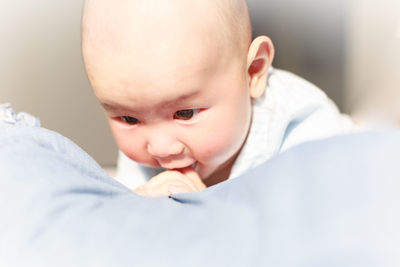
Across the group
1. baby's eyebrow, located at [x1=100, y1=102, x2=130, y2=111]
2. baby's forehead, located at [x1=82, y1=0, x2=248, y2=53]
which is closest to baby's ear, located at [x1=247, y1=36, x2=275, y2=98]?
baby's forehead, located at [x1=82, y1=0, x2=248, y2=53]

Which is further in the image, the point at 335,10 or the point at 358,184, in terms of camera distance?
the point at 335,10

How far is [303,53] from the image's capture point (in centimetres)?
117

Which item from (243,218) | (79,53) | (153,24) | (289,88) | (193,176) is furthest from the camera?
(79,53)

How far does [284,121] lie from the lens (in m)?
0.81

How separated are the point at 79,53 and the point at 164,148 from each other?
591 mm

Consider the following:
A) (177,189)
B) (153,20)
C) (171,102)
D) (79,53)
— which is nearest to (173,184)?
(177,189)

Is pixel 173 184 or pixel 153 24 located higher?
pixel 153 24

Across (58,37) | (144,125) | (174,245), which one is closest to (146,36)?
(144,125)

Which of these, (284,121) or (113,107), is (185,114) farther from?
(284,121)

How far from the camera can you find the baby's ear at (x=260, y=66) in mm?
723

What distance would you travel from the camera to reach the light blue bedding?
368mm

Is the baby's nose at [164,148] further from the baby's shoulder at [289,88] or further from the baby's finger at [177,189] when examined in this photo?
the baby's shoulder at [289,88]

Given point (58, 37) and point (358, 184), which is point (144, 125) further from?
point (58, 37)

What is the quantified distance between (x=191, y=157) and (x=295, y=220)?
328mm
